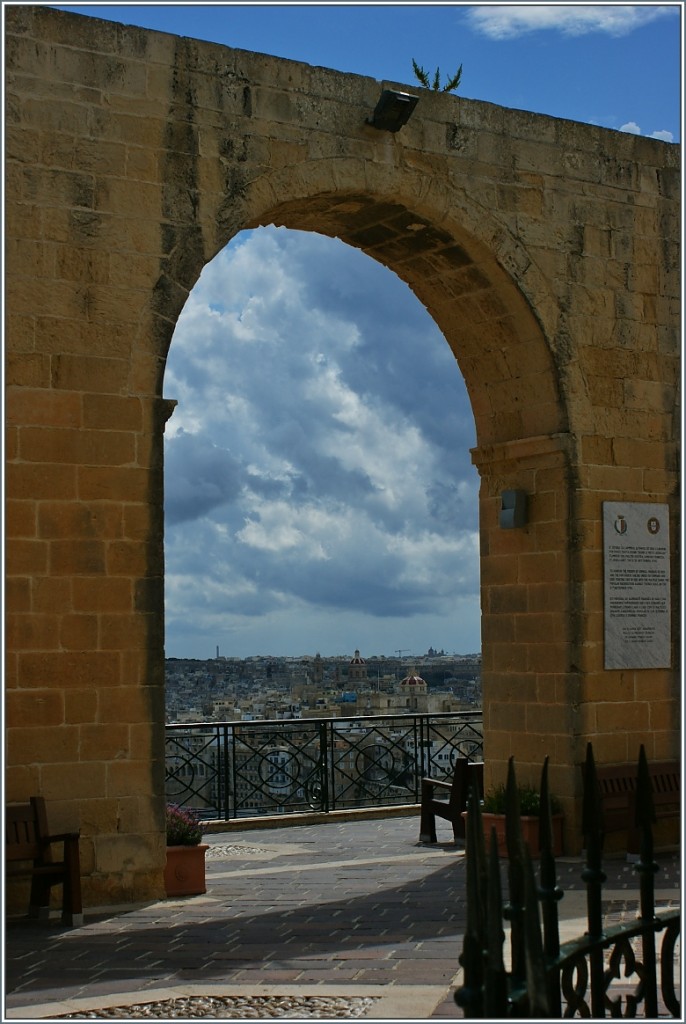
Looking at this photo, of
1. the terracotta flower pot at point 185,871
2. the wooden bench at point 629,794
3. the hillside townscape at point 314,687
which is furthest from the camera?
the hillside townscape at point 314,687

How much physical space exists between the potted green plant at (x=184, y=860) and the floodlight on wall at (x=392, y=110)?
15.5 ft

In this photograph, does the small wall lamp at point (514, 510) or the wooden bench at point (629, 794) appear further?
the small wall lamp at point (514, 510)

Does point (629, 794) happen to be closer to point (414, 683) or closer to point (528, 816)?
point (528, 816)

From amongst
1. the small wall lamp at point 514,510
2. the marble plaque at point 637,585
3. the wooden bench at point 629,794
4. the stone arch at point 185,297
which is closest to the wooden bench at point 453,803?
the stone arch at point 185,297

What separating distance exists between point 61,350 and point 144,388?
54 cm

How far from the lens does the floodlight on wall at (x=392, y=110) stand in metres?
8.85

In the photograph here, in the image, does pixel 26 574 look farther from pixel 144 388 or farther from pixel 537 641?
pixel 537 641

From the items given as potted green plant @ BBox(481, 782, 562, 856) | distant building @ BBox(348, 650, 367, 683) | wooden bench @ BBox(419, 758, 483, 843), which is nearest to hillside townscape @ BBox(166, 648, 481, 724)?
distant building @ BBox(348, 650, 367, 683)

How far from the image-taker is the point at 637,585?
387 inches

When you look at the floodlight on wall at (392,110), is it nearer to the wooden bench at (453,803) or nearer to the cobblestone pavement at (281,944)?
the wooden bench at (453,803)

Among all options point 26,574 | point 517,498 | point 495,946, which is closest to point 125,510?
point 26,574

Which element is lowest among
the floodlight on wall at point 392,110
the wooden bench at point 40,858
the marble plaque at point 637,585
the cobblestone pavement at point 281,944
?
the cobblestone pavement at point 281,944

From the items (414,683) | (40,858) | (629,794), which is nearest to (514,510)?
(629,794)

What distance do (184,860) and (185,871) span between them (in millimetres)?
66
